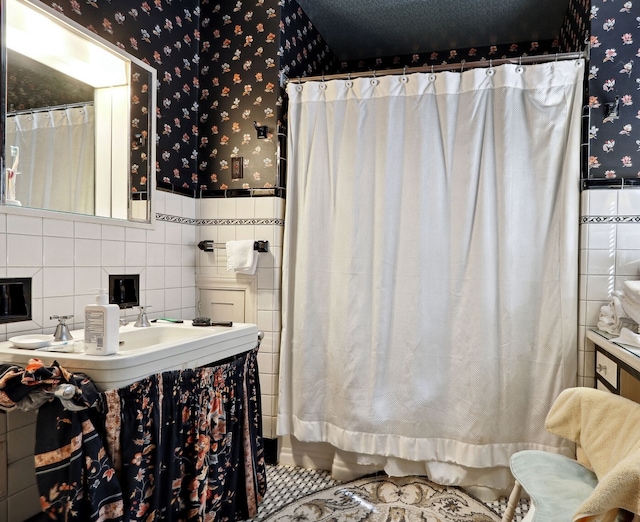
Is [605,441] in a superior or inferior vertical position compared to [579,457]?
superior

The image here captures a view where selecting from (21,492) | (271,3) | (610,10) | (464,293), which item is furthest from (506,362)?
(271,3)

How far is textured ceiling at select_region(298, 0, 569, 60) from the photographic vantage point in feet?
8.82

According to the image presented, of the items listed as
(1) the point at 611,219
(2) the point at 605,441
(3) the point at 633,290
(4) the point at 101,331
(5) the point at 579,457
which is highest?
(1) the point at 611,219

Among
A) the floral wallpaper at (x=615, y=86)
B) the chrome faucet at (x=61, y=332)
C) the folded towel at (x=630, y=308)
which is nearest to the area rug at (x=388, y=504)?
the folded towel at (x=630, y=308)

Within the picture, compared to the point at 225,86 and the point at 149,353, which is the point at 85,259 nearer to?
the point at 149,353

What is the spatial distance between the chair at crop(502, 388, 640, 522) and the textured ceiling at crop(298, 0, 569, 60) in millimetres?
2258

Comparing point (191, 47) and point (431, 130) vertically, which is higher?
point (191, 47)

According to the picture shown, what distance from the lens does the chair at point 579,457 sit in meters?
1.18

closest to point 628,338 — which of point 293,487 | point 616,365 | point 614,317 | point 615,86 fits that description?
point 616,365

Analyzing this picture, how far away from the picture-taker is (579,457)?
4.82 ft

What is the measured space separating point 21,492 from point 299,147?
191 centimetres

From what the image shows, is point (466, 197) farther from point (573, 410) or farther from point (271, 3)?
point (271, 3)

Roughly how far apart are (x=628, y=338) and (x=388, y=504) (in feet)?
4.15

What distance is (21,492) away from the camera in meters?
1.63
